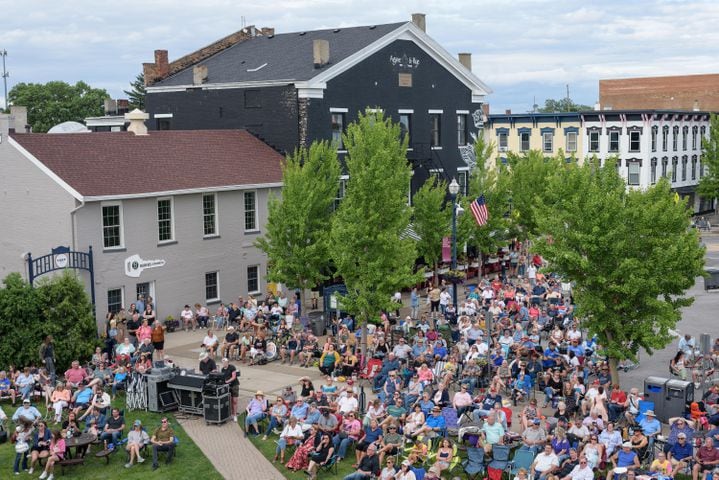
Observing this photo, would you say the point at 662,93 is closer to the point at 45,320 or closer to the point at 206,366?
the point at 45,320

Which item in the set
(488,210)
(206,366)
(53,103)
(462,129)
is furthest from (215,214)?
(53,103)

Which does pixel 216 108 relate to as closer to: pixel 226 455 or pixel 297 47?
pixel 297 47

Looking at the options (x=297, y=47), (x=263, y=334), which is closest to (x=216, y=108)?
(x=297, y=47)

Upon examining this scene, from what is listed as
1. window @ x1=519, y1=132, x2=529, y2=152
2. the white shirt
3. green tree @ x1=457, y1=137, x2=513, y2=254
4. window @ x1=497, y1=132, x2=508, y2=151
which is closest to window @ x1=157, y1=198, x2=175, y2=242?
green tree @ x1=457, y1=137, x2=513, y2=254

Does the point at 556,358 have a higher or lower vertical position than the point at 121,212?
lower

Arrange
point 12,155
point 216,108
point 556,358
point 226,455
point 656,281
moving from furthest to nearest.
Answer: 1. point 216,108
2. point 12,155
3. point 556,358
4. point 656,281
5. point 226,455

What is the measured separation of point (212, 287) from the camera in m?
37.2

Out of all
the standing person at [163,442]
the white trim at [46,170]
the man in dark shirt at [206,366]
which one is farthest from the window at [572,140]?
the standing person at [163,442]

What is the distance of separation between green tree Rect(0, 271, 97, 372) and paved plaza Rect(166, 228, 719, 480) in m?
3.26

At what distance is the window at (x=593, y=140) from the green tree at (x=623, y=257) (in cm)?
4831

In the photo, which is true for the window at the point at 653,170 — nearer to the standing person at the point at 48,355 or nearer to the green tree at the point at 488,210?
the green tree at the point at 488,210

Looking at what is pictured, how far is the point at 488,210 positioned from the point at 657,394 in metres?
23.6

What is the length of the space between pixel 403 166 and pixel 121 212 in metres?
10.8

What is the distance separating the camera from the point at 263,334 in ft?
96.1
